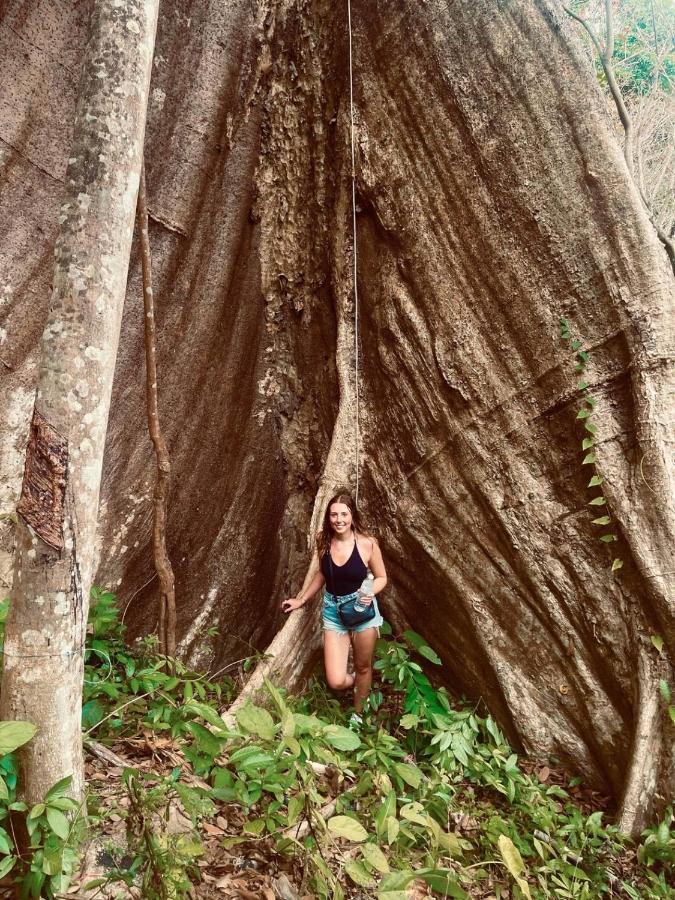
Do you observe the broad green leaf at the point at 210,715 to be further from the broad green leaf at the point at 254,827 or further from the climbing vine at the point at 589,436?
the climbing vine at the point at 589,436

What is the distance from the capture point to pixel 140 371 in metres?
3.71

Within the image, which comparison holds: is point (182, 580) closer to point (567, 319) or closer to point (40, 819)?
point (40, 819)

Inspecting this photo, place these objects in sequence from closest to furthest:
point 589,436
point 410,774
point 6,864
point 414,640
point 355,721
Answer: point 6,864 → point 410,774 → point 589,436 → point 355,721 → point 414,640

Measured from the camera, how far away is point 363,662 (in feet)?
11.3

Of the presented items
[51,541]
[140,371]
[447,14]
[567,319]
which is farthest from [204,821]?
[447,14]

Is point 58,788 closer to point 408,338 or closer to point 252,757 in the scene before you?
point 252,757

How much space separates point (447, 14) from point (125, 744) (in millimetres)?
4074

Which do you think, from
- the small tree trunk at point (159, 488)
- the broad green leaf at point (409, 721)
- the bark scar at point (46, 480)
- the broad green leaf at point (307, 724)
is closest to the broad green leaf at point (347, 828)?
the broad green leaf at point (307, 724)

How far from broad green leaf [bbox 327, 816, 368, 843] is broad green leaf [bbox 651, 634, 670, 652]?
1.87m

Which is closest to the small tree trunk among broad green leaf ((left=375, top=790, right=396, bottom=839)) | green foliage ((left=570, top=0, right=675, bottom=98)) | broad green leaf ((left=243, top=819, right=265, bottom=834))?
broad green leaf ((left=243, top=819, right=265, bottom=834))

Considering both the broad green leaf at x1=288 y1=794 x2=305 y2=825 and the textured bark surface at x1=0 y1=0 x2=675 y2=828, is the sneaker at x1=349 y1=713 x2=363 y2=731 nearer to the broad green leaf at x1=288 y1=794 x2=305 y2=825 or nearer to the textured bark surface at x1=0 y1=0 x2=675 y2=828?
the textured bark surface at x1=0 y1=0 x2=675 y2=828

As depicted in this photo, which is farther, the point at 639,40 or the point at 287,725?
the point at 639,40

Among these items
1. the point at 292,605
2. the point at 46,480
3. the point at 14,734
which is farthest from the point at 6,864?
the point at 292,605

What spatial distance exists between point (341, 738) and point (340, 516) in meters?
1.47
